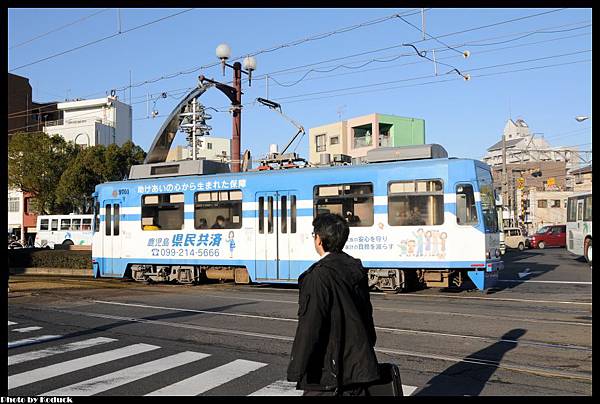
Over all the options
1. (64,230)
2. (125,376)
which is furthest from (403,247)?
(64,230)

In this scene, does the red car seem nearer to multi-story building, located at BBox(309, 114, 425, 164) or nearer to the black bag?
multi-story building, located at BBox(309, 114, 425, 164)

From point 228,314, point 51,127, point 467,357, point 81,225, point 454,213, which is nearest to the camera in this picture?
point 467,357

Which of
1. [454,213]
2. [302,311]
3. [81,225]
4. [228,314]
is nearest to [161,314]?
[228,314]

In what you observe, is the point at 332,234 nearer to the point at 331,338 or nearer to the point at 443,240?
the point at 331,338

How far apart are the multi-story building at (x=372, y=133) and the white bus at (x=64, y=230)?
25147 millimetres

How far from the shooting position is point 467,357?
767cm

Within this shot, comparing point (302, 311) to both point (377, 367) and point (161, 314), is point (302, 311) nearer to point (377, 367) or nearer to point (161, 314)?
point (377, 367)

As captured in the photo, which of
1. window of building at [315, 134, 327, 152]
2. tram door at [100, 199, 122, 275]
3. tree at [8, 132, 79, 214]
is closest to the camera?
tram door at [100, 199, 122, 275]

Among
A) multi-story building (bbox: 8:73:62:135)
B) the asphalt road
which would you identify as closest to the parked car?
the asphalt road

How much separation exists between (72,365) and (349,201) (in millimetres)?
8834

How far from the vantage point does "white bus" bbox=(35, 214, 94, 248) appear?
135 feet

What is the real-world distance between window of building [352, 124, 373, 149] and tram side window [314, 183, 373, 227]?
4487 cm

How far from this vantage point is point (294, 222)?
614 inches

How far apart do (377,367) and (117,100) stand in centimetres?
6685
